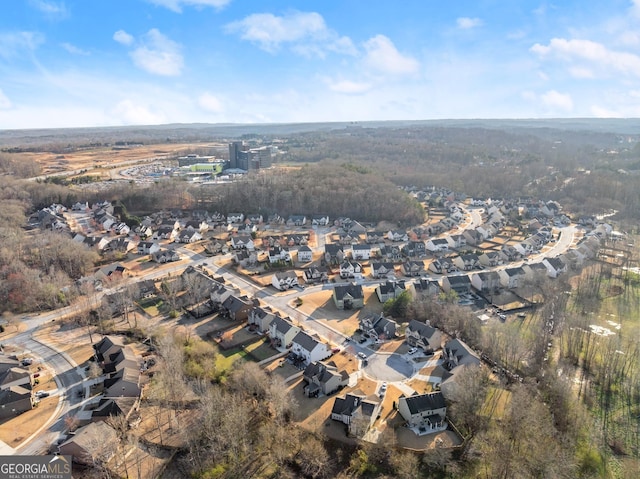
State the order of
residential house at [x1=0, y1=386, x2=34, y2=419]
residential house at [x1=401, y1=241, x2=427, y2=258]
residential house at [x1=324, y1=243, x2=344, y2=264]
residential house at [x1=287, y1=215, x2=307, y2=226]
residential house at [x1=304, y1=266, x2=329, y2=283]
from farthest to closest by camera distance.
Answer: residential house at [x1=287, y1=215, x2=307, y2=226] < residential house at [x1=401, y1=241, x2=427, y2=258] < residential house at [x1=324, y1=243, x2=344, y2=264] < residential house at [x1=304, y1=266, x2=329, y2=283] < residential house at [x1=0, y1=386, x2=34, y2=419]

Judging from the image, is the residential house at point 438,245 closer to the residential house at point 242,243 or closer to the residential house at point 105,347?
the residential house at point 242,243

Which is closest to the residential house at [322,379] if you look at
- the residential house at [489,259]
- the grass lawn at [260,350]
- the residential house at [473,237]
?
the grass lawn at [260,350]

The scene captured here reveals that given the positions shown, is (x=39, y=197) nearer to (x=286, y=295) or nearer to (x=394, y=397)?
(x=286, y=295)

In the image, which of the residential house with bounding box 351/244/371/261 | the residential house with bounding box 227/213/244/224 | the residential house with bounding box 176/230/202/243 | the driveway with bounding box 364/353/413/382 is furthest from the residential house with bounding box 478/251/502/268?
the residential house with bounding box 227/213/244/224

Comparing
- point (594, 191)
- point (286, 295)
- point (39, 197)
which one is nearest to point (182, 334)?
point (286, 295)

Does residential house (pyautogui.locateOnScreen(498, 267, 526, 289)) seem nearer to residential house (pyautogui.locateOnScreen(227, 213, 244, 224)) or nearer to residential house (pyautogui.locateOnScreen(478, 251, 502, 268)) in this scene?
residential house (pyautogui.locateOnScreen(478, 251, 502, 268))
